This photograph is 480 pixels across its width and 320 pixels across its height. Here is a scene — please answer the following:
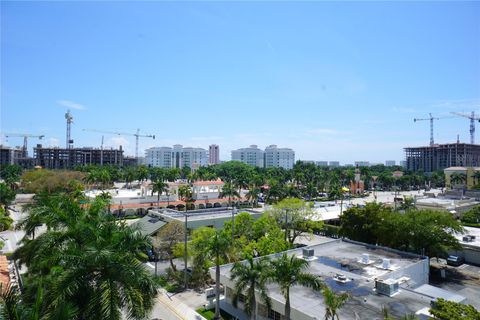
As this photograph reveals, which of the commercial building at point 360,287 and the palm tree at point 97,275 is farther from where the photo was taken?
the commercial building at point 360,287

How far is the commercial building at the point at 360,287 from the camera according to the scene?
21875 mm

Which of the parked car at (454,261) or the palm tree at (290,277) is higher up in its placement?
the palm tree at (290,277)

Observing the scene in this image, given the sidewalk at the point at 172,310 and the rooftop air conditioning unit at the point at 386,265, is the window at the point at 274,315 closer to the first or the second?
the sidewalk at the point at 172,310

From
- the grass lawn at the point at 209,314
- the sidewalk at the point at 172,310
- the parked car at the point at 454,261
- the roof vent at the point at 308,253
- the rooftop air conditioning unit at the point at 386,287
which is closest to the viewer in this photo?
the rooftop air conditioning unit at the point at 386,287

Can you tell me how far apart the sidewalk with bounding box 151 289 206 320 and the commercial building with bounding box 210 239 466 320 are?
3.10m

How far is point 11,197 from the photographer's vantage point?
2805 inches

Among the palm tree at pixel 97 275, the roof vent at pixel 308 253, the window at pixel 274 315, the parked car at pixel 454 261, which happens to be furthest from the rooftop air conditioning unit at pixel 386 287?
the parked car at pixel 454 261

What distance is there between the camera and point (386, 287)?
955 inches

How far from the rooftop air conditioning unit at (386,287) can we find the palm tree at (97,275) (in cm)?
1718

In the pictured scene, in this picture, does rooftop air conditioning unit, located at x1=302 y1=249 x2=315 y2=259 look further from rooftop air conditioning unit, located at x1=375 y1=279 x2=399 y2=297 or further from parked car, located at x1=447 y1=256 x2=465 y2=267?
parked car, located at x1=447 y1=256 x2=465 y2=267

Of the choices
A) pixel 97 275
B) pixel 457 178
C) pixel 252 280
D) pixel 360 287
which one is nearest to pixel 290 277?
pixel 252 280

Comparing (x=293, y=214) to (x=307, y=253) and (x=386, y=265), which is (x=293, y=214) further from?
(x=386, y=265)

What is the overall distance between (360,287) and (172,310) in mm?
15103

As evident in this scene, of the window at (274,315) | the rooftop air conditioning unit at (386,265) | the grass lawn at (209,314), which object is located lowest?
the grass lawn at (209,314)
